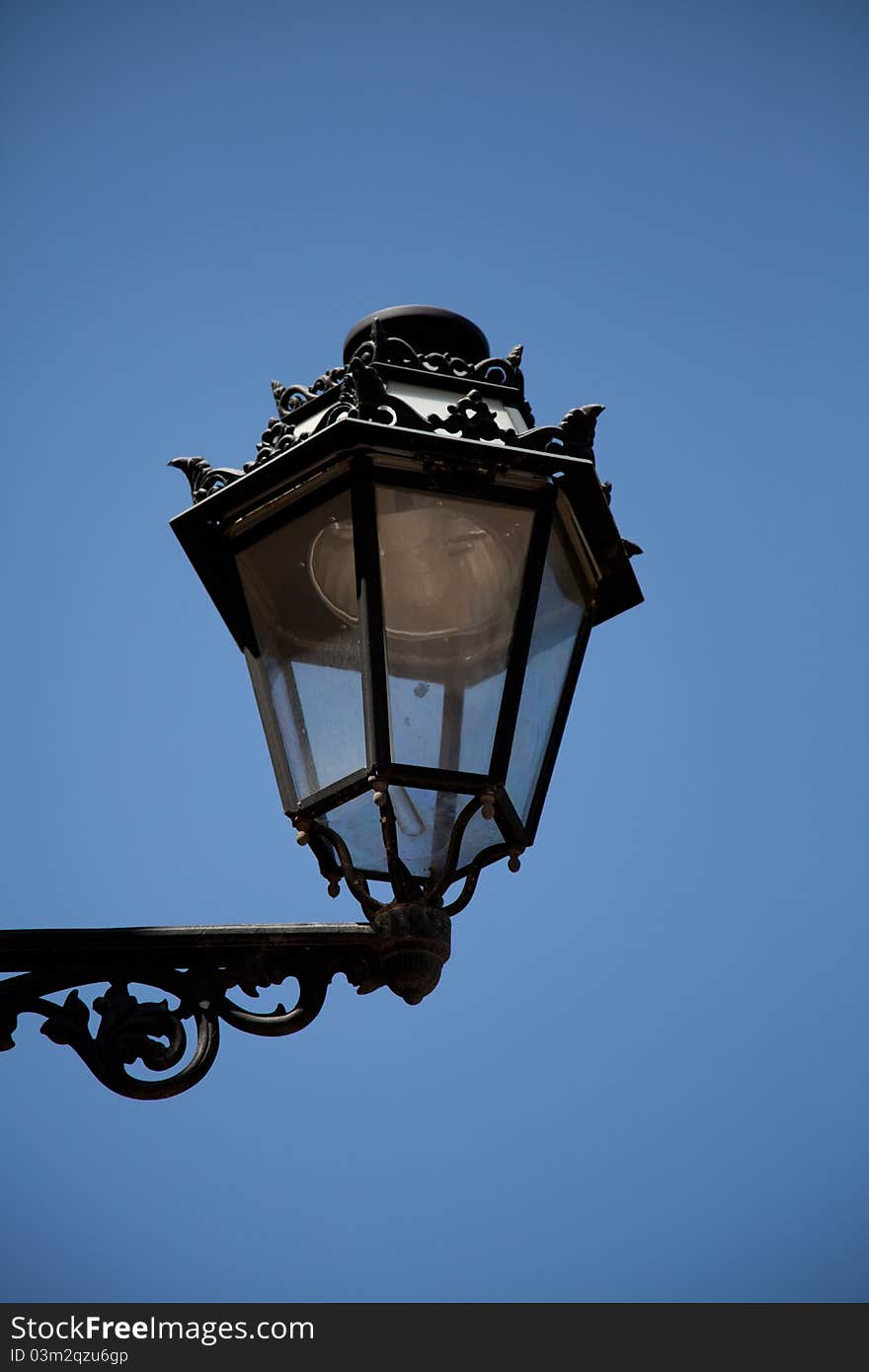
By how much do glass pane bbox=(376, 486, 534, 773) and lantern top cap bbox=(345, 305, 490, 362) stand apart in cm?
64

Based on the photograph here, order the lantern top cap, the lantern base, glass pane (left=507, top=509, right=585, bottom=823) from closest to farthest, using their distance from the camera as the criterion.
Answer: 1. the lantern base
2. glass pane (left=507, top=509, right=585, bottom=823)
3. the lantern top cap

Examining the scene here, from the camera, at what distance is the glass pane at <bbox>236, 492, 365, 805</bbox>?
99.7 inches

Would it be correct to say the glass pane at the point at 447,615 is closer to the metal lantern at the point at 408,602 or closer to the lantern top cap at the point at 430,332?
the metal lantern at the point at 408,602

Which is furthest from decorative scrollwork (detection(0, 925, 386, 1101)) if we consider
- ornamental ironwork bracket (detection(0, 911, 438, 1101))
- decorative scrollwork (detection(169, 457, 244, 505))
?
decorative scrollwork (detection(169, 457, 244, 505))

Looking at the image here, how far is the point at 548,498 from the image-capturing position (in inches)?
105

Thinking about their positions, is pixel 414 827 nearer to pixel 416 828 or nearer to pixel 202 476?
pixel 416 828

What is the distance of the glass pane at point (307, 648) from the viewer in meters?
2.53

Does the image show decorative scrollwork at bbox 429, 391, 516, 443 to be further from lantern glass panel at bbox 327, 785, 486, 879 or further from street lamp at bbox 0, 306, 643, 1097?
lantern glass panel at bbox 327, 785, 486, 879

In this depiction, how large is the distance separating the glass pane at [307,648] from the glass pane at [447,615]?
9cm

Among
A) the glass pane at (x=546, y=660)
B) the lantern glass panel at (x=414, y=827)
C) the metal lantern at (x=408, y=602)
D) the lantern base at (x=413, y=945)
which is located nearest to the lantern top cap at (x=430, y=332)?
the metal lantern at (x=408, y=602)

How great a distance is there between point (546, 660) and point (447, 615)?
0.27m

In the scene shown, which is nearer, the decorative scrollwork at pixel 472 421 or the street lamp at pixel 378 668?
the street lamp at pixel 378 668

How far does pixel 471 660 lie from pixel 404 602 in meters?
0.17

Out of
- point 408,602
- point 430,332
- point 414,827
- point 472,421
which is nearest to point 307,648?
point 408,602
